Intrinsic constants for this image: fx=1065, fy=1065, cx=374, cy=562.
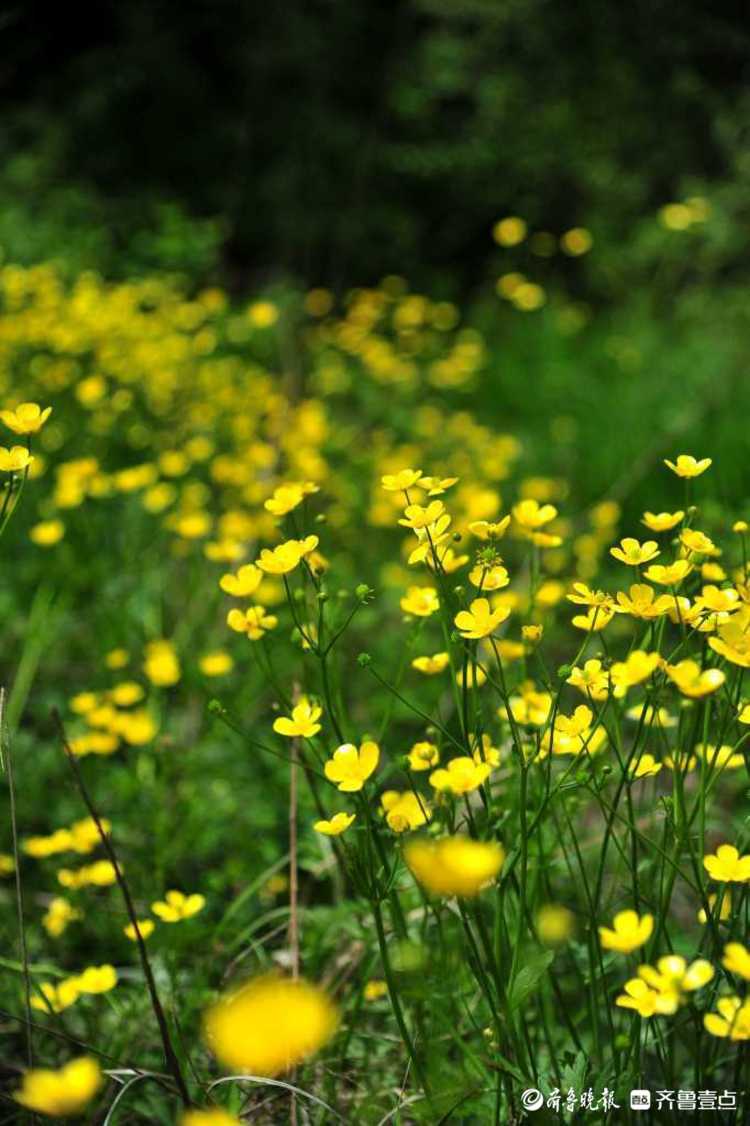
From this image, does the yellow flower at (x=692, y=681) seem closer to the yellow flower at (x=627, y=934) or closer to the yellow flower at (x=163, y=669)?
the yellow flower at (x=627, y=934)

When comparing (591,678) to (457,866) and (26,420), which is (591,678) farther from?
(26,420)

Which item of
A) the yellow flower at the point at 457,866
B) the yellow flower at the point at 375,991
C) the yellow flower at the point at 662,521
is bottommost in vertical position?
the yellow flower at the point at 375,991

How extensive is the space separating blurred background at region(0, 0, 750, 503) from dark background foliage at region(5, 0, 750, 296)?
0.01 metres

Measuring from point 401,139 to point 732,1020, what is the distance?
5984 millimetres

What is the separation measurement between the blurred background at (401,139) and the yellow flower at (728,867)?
13.2ft

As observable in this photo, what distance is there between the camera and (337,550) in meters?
2.65

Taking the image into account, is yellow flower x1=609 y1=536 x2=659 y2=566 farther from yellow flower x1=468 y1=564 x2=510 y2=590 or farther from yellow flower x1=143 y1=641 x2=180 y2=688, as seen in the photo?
yellow flower x1=143 y1=641 x2=180 y2=688

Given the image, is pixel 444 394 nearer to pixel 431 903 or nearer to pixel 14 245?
pixel 14 245

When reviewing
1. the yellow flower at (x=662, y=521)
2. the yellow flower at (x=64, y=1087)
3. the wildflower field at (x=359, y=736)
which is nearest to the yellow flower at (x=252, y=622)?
the wildflower field at (x=359, y=736)

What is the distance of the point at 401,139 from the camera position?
6.09m

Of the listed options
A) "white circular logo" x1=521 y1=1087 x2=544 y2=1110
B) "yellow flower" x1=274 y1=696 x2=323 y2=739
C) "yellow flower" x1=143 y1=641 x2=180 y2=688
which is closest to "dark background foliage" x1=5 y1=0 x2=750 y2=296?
"yellow flower" x1=143 y1=641 x2=180 y2=688

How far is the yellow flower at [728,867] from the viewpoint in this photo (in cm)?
88

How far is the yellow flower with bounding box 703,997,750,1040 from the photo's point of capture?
78cm

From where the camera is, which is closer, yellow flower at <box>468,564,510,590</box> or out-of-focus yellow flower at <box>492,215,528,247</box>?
yellow flower at <box>468,564,510,590</box>
